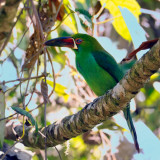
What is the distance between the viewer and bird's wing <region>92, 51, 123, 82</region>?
314 centimetres

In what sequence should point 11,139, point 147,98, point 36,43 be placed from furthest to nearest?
point 147,98 → point 11,139 → point 36,43

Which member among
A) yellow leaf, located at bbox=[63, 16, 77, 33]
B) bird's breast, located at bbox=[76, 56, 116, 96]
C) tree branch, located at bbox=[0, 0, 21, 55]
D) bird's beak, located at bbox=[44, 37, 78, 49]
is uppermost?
tree branch, located at bbox=[0, 0, 21, 55]

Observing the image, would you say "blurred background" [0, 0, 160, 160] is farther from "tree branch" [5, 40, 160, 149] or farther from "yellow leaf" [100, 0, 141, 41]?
"tree branch" [5, 40, 160, 149]

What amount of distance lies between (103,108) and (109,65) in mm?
1110

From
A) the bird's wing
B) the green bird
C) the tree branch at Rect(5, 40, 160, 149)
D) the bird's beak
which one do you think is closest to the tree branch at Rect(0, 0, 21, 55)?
the bird's beak

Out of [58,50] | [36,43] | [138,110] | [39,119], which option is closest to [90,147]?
[39,119]

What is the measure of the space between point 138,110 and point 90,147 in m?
1.23

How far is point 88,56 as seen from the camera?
3240 mm

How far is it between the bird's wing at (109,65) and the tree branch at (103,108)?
84cm

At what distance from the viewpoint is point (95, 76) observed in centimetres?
311

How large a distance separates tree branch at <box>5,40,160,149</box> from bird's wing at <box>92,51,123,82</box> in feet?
2.75

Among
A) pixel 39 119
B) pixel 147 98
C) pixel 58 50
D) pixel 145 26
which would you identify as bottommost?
pixel 147 98

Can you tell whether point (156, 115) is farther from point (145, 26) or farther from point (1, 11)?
point (1, 11)

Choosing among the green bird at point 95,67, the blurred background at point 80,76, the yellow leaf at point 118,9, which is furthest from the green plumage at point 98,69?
the yellow leaf at point 118,9
